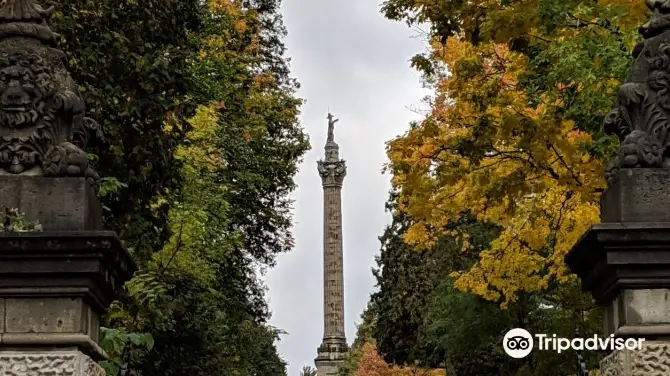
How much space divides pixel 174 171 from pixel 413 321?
83.4ft

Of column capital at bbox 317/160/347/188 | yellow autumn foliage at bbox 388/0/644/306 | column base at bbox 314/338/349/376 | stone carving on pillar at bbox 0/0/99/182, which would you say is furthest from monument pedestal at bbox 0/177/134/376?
column capital at bbox 317/160/347/188

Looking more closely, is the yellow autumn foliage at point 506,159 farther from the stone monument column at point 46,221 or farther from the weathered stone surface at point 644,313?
the stone monument column at point 46,221

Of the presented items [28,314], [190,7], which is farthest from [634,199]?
[190,7]

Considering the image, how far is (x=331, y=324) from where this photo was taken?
6900cm

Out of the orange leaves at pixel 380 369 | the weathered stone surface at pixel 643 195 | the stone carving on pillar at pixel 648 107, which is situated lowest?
the weathered stone surface at pixel 643 195

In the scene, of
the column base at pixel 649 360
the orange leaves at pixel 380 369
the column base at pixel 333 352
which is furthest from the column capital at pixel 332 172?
the column base at pixel 649 360

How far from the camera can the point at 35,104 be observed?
741 cm

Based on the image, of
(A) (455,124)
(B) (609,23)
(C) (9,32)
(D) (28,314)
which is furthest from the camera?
(A) (455,124)

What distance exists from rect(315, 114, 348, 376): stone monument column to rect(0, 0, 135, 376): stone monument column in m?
60.8

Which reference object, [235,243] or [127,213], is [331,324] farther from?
[127,213]

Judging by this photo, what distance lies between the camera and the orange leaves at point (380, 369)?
139 feet

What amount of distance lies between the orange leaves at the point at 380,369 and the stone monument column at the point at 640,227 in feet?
112

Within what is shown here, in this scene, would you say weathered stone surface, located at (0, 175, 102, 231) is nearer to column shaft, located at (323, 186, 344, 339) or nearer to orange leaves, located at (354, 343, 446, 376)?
orange leaves, located at (354, 343, 446, 376)

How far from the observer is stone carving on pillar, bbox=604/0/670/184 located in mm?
7102
